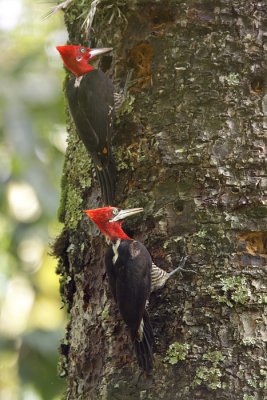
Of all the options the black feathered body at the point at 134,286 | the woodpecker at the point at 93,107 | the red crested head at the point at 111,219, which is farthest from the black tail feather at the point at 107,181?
the black feathered body at the point at 134,286

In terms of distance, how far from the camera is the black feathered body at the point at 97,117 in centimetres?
373

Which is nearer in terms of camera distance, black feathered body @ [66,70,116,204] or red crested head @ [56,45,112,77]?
black feathered body @ [66,70,116,204]

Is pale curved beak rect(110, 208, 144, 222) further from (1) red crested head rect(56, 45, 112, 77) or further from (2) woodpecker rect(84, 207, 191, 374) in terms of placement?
(1) red crested head rect(56, 45, 112, 77)

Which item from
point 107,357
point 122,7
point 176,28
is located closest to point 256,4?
point 176,28

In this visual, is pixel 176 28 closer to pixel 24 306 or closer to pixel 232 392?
pixel 232 392

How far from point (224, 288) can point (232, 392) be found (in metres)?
0.45

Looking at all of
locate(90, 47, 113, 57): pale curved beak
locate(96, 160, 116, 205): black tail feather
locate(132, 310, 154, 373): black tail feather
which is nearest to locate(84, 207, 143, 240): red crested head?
locate(96, 160, 116, 205): black tail feather

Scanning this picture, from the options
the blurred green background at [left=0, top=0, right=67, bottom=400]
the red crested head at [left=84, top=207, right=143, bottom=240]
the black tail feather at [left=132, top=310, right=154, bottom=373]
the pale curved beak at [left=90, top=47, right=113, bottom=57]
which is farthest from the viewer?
the blurred green background at [left=0, top=0, right=67, bottom=400]

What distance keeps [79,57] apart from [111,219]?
3.42 feet

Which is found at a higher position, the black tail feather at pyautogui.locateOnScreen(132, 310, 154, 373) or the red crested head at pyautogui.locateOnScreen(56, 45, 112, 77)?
the red crested head at pyautogui.locateOnScreen(56, 45, 112, 77)

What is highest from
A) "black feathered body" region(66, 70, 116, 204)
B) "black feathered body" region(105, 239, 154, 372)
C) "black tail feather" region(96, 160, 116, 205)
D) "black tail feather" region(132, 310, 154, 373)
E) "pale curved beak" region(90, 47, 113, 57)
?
"pale curved beak" region(90, 47, 113, 57)

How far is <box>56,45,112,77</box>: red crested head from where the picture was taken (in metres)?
3.98

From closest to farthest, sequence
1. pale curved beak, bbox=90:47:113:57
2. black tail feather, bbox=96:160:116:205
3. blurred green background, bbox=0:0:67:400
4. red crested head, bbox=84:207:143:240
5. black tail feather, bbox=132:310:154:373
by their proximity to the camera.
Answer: black tail feather, bbox=132:310:154:373 < red crested head, bbox=84:207:143:240 < black tail feather, bbox=96:160:116:205 < pale curved beak, bbox=90:47:113:57 < blurred green background, bbox=0:0:67:400

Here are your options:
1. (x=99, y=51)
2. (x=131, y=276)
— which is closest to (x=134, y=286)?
(x=131, y=276)
